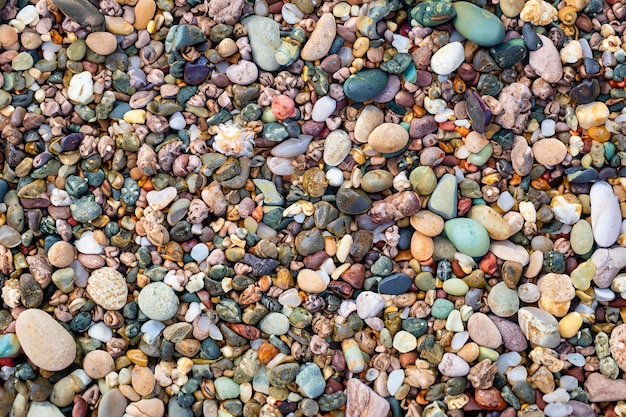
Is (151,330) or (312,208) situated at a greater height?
(312,208)

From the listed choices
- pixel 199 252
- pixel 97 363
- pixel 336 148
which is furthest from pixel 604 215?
pixel 97 363

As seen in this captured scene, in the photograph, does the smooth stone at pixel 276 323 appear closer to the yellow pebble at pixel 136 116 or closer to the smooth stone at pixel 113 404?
the smooth stone at pixel 113 404

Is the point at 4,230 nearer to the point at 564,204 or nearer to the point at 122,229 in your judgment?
the point at 122,229

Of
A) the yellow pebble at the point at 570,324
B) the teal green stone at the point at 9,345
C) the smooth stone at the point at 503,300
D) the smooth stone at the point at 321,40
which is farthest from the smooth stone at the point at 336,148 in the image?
the teal green stone at the point at 9,345

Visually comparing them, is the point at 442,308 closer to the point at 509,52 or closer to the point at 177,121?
the point at 509,52

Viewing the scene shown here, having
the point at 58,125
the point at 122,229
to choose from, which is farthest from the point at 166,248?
the point at 58,125

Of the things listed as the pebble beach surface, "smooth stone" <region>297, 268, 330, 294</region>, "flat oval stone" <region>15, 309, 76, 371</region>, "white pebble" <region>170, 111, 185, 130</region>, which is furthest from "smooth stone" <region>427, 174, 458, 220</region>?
"flat oval stone" <region>15, 309, 76, 371</region>
